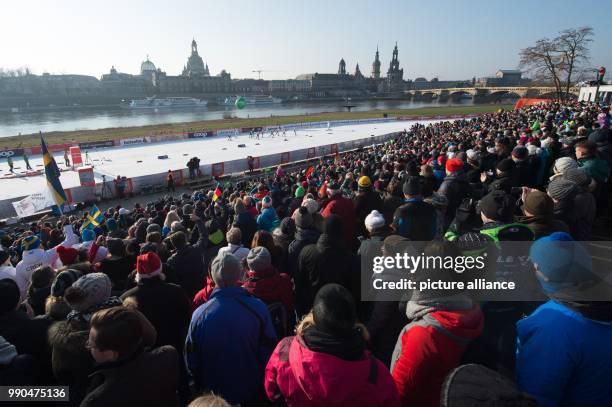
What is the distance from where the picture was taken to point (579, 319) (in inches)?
72.0

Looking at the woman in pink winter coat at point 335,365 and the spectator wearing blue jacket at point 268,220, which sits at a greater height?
the woman in pink winter coat at point 335,365

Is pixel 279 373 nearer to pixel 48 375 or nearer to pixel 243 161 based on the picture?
pixel 48 375

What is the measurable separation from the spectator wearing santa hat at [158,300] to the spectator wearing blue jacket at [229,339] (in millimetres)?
658

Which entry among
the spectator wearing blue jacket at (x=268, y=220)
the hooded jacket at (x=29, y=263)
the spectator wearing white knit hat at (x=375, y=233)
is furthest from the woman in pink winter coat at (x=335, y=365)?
the hooded jacket at (x=29, y=263)

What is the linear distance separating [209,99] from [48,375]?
522 feet

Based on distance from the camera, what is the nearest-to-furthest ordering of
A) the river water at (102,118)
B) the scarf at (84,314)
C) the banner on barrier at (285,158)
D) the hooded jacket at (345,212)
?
1. the scarf at (84,314)
2. the hooded jacket at (345,212)
3. the banner on barrier at (285,158)
4. the river water at (102,118)

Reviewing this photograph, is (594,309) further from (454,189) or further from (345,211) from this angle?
(454,189)

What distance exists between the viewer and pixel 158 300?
3264mm

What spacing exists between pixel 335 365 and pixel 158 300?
210 cm

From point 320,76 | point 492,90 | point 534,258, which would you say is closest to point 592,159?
point 534,258

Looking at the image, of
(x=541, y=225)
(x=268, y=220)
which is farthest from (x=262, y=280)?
(x=268, y=220)

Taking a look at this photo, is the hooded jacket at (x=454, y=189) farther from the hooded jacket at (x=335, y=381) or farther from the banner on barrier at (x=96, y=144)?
the banner on barrier at (x=96, y=144)

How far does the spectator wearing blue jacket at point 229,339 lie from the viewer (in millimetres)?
2660

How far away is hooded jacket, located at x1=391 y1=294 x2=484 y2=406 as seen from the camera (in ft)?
6.69
